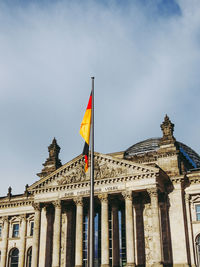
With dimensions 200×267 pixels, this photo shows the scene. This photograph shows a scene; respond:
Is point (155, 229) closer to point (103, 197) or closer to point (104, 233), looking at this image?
point (104, 233)

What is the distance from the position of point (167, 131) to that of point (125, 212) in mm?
11839

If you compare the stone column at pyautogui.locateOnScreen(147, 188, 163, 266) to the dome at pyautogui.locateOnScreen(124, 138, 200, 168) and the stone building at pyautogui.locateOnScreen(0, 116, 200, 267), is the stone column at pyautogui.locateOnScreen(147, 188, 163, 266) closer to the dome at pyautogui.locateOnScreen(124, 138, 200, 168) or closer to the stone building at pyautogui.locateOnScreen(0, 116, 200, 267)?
the stone building at pyautogui.locateOnScreen(0, 116, 200, 267)

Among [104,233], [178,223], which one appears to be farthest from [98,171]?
[178,223]

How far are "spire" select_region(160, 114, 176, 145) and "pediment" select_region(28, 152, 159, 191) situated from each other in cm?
629

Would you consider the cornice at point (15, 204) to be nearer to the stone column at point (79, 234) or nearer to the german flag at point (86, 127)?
the stone column at point (79, 234)

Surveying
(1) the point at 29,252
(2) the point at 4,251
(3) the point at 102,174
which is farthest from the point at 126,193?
(2) the point at 4,251

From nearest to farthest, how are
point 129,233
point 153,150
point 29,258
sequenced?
point 129,233, point 29,258, point 153,150

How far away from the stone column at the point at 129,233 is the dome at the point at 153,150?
12.7 m

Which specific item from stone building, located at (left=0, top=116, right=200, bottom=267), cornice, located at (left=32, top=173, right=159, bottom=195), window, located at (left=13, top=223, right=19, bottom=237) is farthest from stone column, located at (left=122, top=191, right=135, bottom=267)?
window, located at (left=13, top=223, right=19, bottom=237)

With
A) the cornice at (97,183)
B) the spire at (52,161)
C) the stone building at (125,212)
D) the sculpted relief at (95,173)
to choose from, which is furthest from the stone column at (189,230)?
the spire at (52,161)

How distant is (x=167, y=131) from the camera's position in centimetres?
4753

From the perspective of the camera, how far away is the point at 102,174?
146ft

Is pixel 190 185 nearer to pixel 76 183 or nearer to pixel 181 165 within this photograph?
pixel 181 165

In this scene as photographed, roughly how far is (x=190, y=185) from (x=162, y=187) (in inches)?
142
